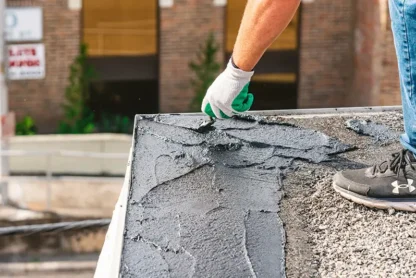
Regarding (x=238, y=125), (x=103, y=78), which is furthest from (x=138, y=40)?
(x=238, y=125)

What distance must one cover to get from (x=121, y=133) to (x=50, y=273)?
4882mm

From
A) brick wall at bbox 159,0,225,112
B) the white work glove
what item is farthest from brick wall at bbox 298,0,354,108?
the white work glove

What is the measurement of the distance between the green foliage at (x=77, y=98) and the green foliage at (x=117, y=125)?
23cm

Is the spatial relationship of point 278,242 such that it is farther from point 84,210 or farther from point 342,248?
point 84,210

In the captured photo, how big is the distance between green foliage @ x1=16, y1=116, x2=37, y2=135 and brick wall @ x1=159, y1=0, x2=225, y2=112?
2.51 metres

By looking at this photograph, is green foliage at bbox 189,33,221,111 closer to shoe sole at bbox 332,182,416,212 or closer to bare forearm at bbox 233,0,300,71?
bare forearm at bbox 233,0,300,71

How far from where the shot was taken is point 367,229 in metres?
3.34

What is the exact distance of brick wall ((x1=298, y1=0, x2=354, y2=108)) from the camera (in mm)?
18094

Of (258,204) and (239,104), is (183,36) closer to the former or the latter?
(239,104)

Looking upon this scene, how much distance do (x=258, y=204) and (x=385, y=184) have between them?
19.3 inches

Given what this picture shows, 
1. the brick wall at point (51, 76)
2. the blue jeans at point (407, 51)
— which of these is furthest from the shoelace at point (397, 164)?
the brick wall at point (51, 76)

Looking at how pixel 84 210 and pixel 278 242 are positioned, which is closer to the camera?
pixel 278 242

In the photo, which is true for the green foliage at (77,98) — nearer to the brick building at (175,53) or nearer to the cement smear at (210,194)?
the brick building at (175,53)

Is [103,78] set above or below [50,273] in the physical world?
above
